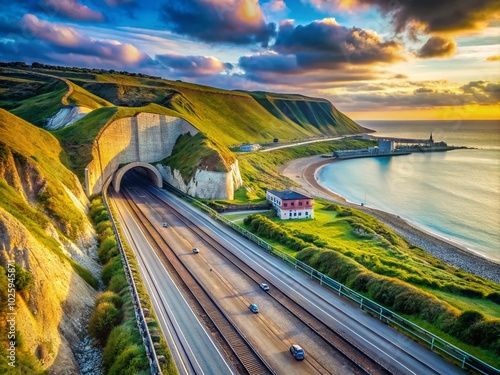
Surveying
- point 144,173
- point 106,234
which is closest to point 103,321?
point 106,234

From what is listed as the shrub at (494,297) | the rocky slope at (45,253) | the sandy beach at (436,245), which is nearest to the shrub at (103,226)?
the rocky slope at (45,253)

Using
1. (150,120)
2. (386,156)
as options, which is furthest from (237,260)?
(386,156)

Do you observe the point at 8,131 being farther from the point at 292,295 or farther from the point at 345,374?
the point at 345,374

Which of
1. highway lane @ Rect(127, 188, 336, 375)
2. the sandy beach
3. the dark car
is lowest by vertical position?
the sandy beach

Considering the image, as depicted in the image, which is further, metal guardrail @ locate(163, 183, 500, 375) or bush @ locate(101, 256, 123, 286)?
bush @ locate(101, 256, 123, 286)

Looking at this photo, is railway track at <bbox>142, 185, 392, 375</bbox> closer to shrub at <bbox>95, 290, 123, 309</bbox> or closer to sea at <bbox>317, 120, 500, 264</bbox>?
shrub at <bbox>95, 290, 123, 309</bbox>

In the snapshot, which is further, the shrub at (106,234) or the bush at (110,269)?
the shrub at (106,234)

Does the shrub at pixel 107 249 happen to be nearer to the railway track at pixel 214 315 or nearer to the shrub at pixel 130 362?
the railway track at pixel 214 315

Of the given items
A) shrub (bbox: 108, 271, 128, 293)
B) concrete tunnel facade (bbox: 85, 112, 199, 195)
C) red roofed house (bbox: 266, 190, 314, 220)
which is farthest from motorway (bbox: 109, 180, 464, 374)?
concrete tunnel facade (bbox: 85, 112, 199, 195)
